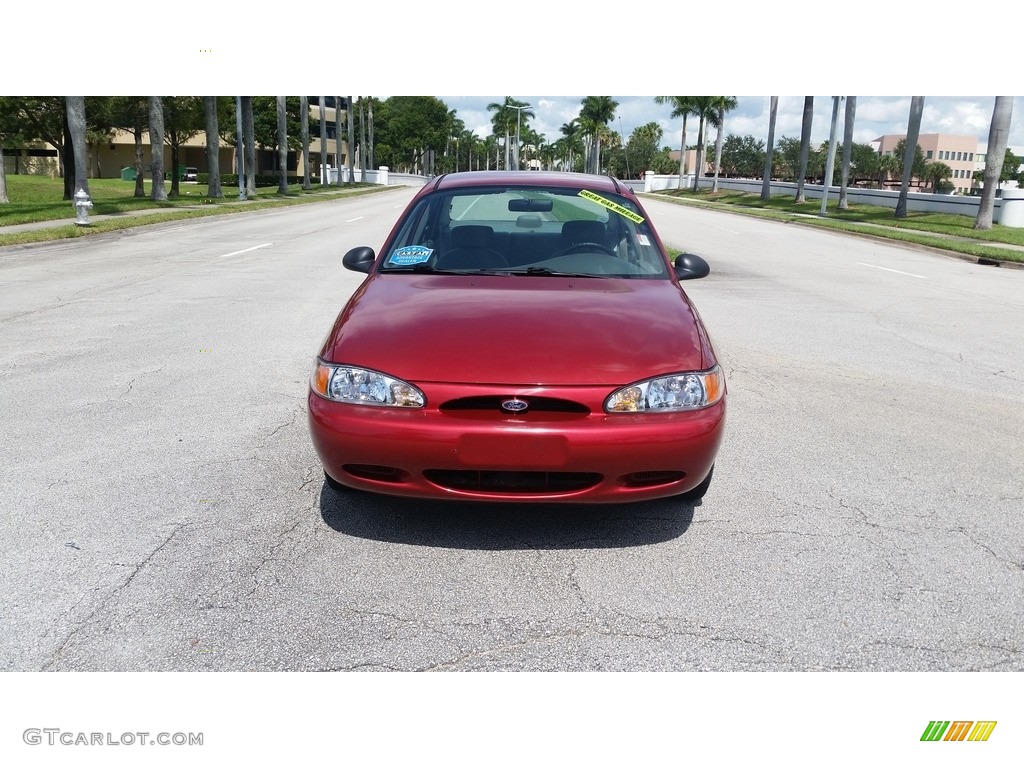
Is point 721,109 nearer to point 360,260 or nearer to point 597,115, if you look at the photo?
point 597,115

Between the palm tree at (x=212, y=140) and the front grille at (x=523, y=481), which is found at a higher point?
the palm tree at (x=212, y=140)

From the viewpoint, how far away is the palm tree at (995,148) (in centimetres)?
2673

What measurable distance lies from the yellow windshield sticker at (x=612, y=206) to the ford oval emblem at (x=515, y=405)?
2186mm

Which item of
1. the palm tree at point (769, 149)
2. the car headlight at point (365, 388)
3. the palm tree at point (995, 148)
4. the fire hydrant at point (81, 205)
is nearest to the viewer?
the car headlight at point (365, 388)

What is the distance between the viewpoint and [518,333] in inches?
148

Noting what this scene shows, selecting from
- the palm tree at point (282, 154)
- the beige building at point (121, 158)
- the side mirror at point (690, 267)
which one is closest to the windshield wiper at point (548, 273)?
the side mirror at point (690, 267)

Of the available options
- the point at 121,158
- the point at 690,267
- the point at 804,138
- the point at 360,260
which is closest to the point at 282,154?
the point at 804,138

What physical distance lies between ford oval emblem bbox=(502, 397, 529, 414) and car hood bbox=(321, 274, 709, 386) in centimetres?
8

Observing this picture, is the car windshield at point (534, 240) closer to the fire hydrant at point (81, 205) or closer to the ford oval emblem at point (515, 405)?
the ford oval emblem at point (515, 405)

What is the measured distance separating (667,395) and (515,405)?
65 cm

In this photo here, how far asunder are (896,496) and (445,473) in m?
2.47
